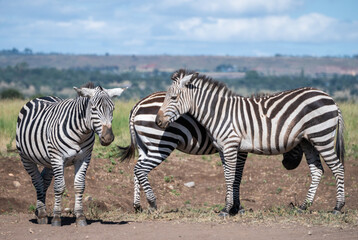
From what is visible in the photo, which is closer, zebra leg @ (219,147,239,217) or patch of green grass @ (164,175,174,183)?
zebra leg @ (219,147,239,217)

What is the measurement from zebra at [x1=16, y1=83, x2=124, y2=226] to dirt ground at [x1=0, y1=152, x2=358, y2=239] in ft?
1.74

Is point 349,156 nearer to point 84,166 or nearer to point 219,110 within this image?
point 219,110

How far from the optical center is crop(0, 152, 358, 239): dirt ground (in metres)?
6.95

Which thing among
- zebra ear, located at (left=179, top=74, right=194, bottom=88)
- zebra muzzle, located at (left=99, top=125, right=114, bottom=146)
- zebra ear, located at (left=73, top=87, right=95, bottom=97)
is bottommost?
zebra muzzle, located at (left=99, top=125, right=114, bottom=146)

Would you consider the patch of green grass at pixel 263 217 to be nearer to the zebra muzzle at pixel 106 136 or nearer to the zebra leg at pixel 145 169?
the zebra leg at pixel 145 169

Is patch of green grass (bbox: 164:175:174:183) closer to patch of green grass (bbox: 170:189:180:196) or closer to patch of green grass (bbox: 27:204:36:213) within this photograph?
patch of green grass (bbox: 170:189:180:196)

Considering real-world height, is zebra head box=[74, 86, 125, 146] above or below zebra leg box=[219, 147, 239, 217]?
above

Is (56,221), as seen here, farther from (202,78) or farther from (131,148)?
(202,78)

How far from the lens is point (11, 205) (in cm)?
984

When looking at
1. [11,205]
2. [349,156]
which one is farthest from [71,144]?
[349,156]

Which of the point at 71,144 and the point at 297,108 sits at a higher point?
the point at 297,108

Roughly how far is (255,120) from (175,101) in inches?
49.3

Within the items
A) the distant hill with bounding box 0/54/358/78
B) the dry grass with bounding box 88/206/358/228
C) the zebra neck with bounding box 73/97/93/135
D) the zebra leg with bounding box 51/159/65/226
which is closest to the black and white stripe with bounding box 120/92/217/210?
the dry grass with bounding box 88/206/358/228

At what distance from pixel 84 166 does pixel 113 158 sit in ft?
17.0
